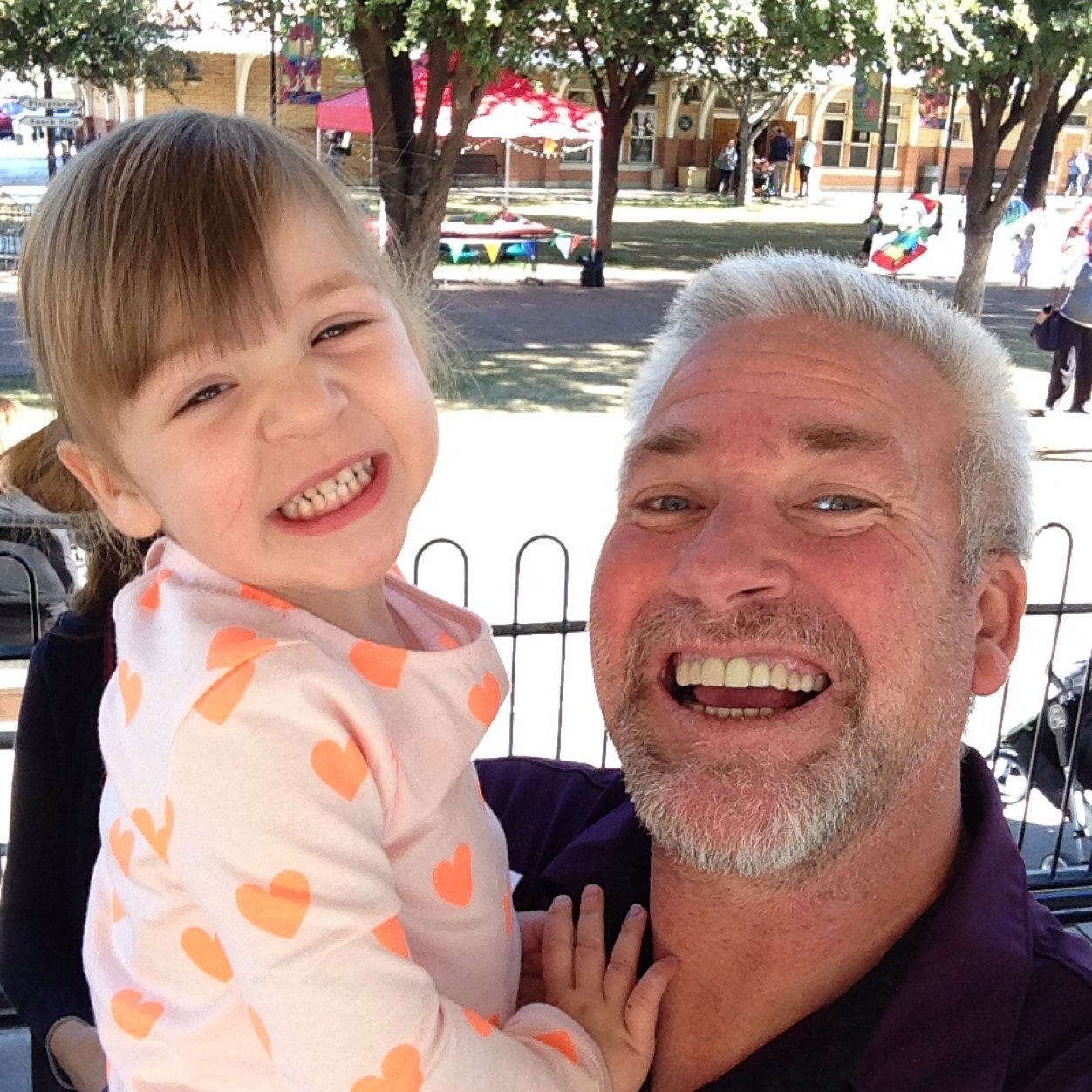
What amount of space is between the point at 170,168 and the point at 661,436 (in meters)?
0.84

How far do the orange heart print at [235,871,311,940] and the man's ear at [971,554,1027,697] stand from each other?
1.13 m

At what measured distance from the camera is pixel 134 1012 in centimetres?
149

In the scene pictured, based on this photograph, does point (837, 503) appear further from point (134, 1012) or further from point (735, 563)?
point (134, 1012)

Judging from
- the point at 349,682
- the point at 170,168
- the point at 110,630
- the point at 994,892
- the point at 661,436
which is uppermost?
the point at 170,168

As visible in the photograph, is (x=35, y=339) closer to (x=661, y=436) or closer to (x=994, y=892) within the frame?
(x=661, y=436)

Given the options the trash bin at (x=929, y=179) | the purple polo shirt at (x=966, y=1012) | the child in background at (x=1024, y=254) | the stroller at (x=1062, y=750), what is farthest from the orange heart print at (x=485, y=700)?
the trash bin at (x=929, y=179)

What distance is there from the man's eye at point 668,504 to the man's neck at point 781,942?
54cm

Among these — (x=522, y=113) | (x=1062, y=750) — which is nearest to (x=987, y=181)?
(x=522, y=113)

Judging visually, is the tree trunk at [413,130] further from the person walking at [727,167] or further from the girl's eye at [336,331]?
the person walking at [727,167]

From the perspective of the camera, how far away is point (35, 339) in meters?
1.60

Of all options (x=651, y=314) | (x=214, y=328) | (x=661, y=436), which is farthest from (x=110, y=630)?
(x=651, y=314)

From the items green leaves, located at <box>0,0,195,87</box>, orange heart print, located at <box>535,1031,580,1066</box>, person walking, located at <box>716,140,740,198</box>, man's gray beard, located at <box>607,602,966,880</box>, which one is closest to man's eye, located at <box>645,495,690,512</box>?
man's gray beard, located at <box>607,602,966,880</box>

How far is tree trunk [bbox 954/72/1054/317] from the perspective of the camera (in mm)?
13586

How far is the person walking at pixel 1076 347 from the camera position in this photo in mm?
12242
